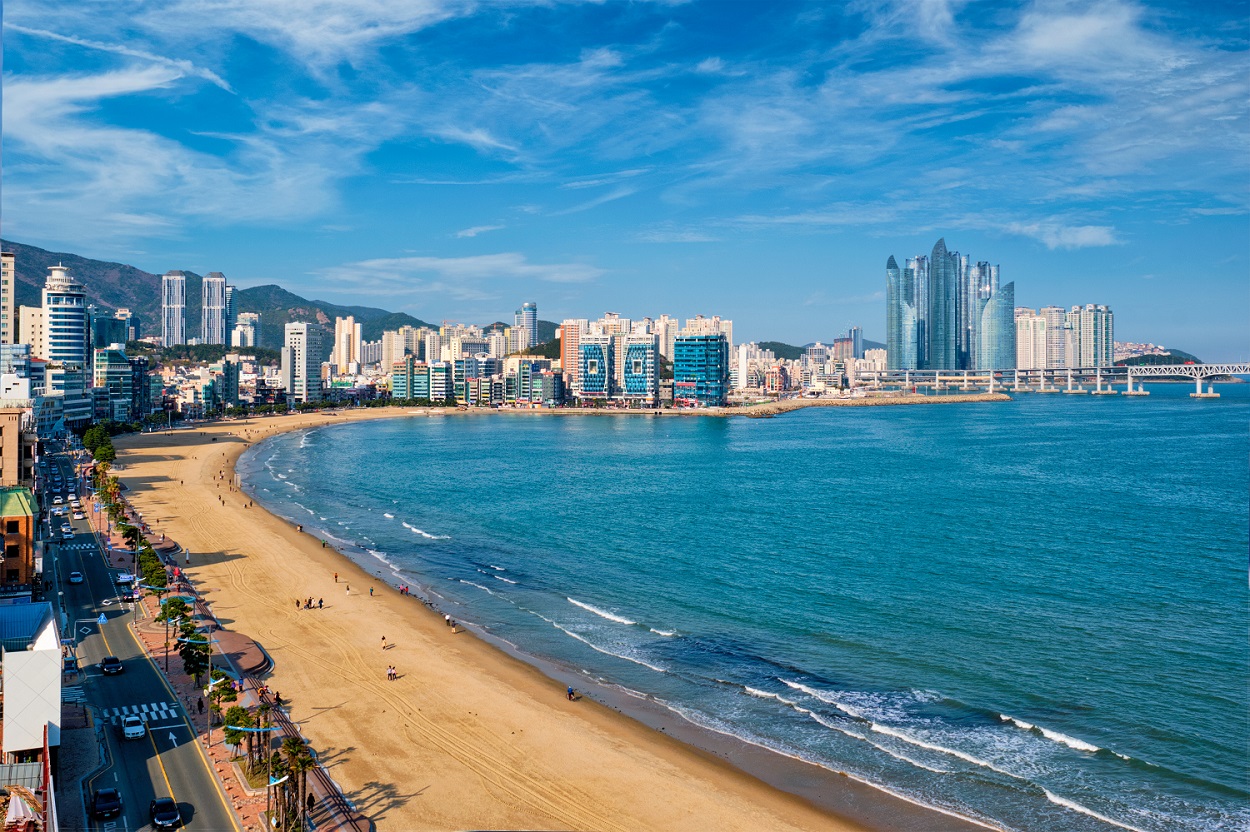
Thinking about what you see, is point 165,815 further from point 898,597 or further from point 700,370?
point 700,370

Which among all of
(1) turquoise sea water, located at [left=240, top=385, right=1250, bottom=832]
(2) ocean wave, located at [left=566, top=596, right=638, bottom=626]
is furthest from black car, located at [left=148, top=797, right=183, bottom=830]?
(2) ocean wave, located at [left=566, top=596, right=638, bottom=626]

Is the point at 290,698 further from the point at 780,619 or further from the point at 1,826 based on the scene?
the point at 780,619

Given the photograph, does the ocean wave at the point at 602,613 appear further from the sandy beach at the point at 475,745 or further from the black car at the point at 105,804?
the black car at the point at 105,804

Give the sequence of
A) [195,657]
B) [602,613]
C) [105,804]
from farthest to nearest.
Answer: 1. [602,613]
2. [195,657]
3. [105,804]

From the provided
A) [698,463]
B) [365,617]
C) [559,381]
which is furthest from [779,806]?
[559,381]

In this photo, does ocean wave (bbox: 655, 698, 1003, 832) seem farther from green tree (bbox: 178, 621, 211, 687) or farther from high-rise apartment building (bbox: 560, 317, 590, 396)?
high-rise apartment building (bbox: 560, 317, 590, 396)

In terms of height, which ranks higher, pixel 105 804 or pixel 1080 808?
pixel 105 804

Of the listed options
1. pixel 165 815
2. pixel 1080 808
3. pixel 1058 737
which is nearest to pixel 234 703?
pixel 165 815
